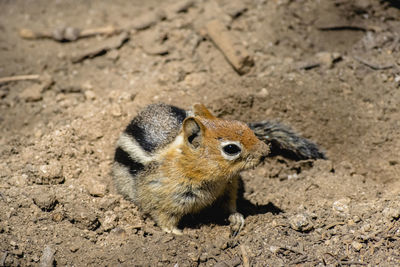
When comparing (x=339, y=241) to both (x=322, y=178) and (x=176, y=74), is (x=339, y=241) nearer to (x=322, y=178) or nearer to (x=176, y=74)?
(x=322, y=178)

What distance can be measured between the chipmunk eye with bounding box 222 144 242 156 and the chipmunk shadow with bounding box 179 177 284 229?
1012mm

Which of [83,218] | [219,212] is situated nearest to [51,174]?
[83,218]

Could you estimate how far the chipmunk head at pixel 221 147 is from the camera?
13.3 ft

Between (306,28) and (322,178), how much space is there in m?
2.56

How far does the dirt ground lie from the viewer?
13.6ft

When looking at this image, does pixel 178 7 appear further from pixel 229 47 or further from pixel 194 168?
pixel 194 168

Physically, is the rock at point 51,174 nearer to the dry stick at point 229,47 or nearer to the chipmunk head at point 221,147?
the chipmunk head at point 221,147

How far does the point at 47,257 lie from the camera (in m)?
3.93

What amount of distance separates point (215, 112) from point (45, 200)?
2.43 metres

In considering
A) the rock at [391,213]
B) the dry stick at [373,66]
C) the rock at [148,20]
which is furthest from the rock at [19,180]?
the dry stick at [373,66]

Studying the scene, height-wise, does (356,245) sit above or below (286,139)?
below

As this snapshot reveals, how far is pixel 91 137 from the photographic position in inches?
214

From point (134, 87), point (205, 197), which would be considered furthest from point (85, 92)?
point (205, 197)

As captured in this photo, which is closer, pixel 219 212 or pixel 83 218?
pixel 83 218
